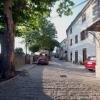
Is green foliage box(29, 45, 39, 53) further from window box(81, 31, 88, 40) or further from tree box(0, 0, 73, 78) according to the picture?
tree box(0, 0, 73, 78)

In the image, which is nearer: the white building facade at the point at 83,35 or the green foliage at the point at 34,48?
the white building facade at the point at 83,35

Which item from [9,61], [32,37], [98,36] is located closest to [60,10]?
[98,36]

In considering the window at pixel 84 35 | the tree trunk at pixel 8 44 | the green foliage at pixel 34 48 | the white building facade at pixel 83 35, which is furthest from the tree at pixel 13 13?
the green foliage at pixel 34 48

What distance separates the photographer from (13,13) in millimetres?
21016

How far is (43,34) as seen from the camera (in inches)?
2776

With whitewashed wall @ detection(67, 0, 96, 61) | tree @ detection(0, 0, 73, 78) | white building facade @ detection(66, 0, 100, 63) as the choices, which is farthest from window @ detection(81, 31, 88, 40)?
tree @ detection(0, 0, 73, 78)

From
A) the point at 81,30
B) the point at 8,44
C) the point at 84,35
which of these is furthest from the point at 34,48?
the point at 8,44

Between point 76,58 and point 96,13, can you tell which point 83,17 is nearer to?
point 76,58

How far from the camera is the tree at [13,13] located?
17.5 m

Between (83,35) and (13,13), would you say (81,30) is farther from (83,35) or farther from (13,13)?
(13,13)

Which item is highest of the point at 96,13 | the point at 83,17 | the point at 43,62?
the point at 83,17

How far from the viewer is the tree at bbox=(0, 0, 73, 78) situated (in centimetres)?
1748

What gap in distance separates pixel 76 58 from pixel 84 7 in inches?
423

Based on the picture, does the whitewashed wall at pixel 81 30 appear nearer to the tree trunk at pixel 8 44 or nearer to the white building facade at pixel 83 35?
the white building facade at pixel 83 35
